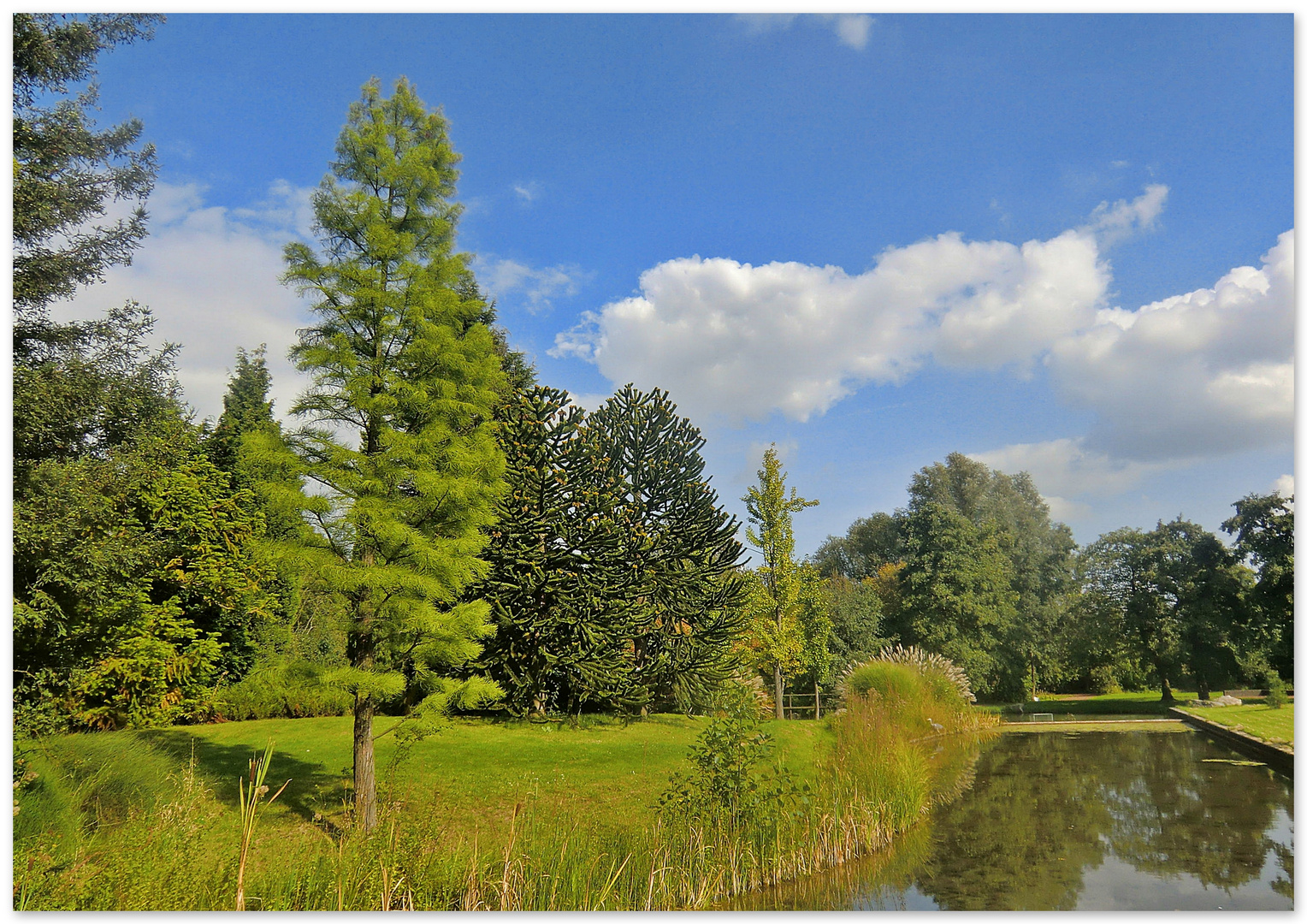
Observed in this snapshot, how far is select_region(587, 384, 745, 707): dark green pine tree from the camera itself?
15.0 meters

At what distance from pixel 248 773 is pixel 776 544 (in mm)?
13771

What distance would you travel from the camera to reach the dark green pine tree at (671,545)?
15.0 m

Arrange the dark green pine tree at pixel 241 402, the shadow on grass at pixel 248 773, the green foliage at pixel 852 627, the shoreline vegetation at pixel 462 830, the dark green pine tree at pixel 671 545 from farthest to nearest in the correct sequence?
the green foliage at pixel 852 627 < the dark green pine tree at pixel 241 402 < the dark green pine tree at pixel 671 545 < the shadow on grass at pixel 248 773 < the shoreline vegetation at pixel 462 830

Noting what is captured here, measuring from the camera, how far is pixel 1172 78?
6305mm

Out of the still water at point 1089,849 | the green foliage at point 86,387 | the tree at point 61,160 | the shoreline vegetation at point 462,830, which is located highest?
the tree at point 61,160

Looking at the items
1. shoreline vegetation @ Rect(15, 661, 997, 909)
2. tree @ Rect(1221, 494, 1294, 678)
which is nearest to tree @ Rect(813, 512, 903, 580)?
tree @ Rect(1221, 494, 1294, 678)

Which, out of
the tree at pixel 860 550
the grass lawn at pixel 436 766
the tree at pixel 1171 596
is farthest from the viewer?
the tree at pixel 860 550

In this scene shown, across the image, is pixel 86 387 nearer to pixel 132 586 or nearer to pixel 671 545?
pixel 132 586

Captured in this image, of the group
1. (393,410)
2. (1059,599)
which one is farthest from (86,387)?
(1059,599)

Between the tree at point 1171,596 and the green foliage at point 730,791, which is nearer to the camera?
the green foliage at point 730,791

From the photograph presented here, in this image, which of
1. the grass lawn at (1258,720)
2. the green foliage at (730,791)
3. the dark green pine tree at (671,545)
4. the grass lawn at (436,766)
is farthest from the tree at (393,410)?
the grass lawn at (1258,720)

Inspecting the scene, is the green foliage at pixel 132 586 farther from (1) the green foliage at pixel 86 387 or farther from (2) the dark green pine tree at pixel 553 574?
(2) the dark green pine tree at pixel 553 574

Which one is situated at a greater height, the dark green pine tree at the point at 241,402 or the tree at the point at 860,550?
the dark green pine tree at the point at 241,402

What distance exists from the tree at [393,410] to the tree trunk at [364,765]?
16 millimetres
